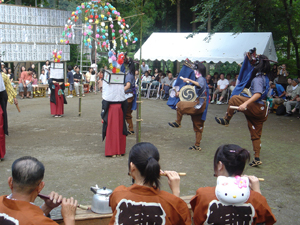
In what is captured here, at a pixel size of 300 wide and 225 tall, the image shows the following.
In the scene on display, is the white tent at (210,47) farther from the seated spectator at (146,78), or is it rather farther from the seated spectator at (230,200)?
the seated spectator at (230,200)

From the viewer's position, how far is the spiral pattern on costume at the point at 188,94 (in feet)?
22.7

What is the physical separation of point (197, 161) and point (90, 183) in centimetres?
225

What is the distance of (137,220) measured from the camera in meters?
2.14

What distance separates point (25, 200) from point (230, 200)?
4.32ft

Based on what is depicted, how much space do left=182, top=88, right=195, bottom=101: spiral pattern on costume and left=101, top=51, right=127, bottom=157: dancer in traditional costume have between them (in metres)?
1.30

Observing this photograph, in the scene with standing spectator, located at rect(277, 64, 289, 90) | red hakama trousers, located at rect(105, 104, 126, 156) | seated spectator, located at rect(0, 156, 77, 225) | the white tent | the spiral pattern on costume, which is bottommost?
red hakama trousers, located at rect(105, 104, 126, 156)

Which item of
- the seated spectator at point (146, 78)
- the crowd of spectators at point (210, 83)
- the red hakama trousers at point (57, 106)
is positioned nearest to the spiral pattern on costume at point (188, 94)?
the crowd of spectators at point (210, 83)

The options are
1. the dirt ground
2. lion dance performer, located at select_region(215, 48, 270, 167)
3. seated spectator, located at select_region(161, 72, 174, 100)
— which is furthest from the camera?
seated spectator, located at select_region(161, 72, 174, 100)

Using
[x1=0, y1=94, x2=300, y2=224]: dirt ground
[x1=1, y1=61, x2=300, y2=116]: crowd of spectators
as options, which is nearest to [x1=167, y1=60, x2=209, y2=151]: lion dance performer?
[x1=0, y1=94, x2=300, y2=224]: dirt ground

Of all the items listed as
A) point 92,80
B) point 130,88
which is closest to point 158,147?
point 130,88

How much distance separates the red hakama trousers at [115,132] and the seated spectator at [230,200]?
14.0 feet

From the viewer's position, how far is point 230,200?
2158 mm

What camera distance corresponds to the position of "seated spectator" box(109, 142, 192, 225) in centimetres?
215

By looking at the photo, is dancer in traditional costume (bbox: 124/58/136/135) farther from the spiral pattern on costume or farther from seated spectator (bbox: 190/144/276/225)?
seated spectator (bbox: 190/144/276/225)
